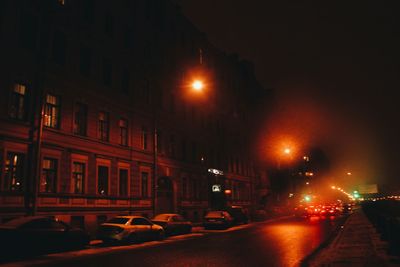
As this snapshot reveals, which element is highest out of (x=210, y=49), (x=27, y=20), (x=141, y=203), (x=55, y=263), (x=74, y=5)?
(x=210, y=49)

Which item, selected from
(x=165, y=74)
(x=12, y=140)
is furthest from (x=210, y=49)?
(x=12, y=140)

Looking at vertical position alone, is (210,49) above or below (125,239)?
above

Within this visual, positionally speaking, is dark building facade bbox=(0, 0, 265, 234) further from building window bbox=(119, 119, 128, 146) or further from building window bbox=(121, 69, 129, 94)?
building window bbox=(121, 69, 129, 94)

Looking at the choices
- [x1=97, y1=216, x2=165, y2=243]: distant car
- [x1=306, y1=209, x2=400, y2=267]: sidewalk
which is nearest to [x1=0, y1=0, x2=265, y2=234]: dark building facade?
[x1=97, y1=216, x2=165, y2=243]: distant car

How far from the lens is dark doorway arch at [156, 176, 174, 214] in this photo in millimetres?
33922

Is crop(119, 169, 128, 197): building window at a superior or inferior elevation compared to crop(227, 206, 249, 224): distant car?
superior

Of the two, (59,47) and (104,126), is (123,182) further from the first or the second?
(59,47)

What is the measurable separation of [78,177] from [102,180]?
2.39 meters

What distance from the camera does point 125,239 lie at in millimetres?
19156

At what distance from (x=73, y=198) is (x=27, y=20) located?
1021cm

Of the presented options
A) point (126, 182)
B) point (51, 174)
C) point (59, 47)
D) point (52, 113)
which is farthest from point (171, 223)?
point (59, 47)

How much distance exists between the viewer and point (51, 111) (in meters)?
22.9

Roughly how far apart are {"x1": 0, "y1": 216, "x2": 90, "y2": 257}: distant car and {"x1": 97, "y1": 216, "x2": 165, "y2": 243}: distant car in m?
1.36

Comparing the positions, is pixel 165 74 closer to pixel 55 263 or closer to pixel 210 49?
pixel 210 49
